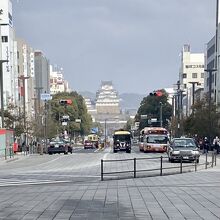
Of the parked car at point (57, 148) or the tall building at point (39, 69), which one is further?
the tall building at point (39, 69)

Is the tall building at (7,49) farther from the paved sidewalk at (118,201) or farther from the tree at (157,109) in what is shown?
the paved sidewalk at (118,201)

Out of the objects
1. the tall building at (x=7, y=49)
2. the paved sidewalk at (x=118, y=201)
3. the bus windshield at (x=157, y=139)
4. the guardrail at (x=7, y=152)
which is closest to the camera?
the paved sidewalk at (x=118, y=201)

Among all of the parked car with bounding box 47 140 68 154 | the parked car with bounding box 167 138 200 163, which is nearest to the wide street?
the parked car with bounding box 167 138 200 163

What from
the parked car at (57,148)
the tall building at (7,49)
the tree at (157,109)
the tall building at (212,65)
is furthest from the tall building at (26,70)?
the parked car at (57,148)

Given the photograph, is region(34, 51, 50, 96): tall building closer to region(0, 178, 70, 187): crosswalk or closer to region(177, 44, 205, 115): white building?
region(177, 44, 205, 115): white building

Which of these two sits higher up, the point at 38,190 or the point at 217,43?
the point at 217,43

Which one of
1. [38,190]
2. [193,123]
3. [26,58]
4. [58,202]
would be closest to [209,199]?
[58,202]

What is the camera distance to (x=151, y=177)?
956 inches

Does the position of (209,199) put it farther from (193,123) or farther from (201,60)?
(201,60)

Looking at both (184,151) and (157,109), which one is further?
(157,109)

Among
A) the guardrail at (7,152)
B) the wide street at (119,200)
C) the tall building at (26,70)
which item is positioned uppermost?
the tall building at (26,70)

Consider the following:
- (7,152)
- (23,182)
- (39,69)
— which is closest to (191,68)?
(39,69)

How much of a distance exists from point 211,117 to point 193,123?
18.6 feet

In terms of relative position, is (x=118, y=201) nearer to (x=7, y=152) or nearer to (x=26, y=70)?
(x=7, y=152)
